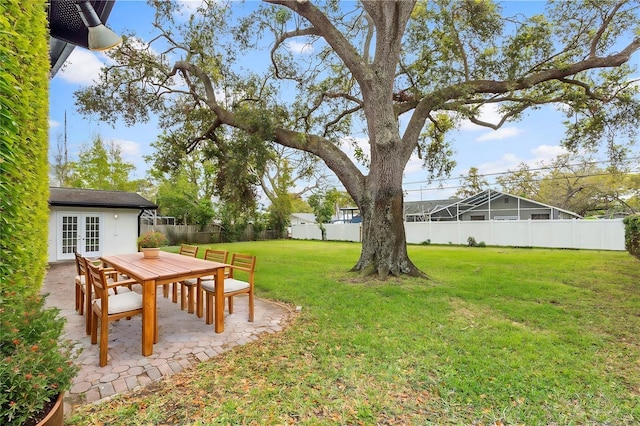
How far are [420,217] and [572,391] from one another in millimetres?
25227

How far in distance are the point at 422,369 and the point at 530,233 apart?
1543 centimetres

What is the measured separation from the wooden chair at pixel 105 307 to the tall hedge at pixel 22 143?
0.55 m

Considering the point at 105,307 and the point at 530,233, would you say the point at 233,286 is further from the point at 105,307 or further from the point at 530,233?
the point at 530,233

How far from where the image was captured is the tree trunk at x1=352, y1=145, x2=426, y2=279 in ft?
22.0

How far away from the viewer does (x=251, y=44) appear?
8188mm

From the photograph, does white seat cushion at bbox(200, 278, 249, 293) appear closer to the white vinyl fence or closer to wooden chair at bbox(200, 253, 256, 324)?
wooden chair at bbox(200, 253, 256, 324)

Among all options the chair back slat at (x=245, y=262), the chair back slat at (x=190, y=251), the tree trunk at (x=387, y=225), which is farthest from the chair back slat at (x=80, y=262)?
the tree trunk at (x=387, y=225)

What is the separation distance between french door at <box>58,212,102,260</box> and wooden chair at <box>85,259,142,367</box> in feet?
31.9

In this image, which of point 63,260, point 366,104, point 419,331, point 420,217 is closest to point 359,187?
point 366,104

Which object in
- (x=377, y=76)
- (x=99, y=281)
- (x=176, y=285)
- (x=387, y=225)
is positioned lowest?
(x=176, y=285)

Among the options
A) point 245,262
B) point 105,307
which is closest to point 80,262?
point 105,307

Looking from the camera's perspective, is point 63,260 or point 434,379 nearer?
point 434,379

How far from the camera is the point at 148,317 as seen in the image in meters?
3.14

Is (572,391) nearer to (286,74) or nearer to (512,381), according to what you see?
(512,381)
